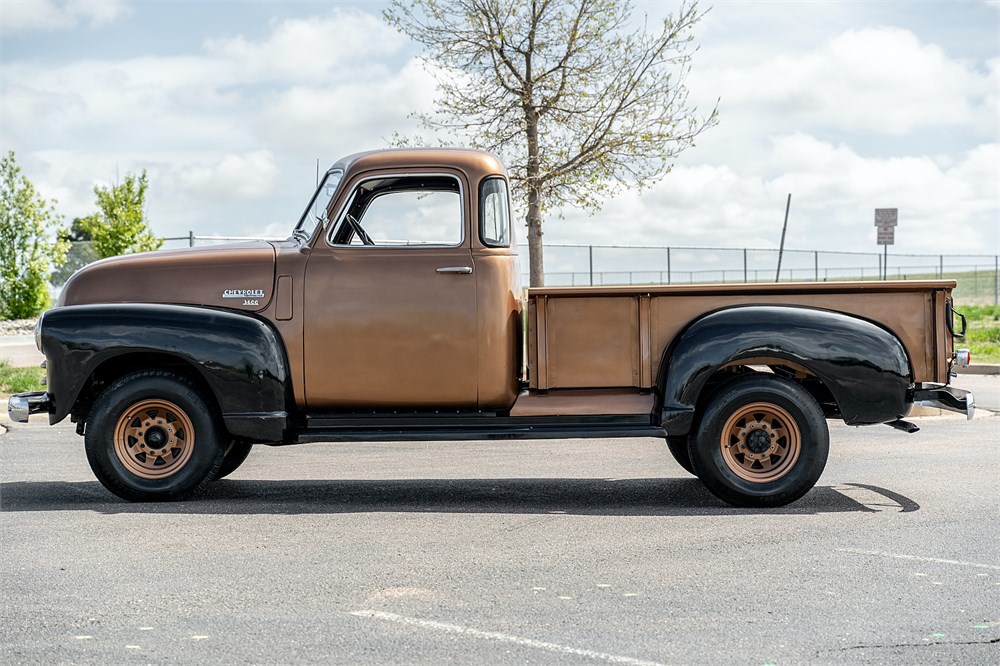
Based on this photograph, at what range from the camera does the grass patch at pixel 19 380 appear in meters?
14.2

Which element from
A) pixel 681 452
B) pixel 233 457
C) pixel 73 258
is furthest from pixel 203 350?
pixel 73 258

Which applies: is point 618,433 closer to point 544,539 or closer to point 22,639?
point 544,539

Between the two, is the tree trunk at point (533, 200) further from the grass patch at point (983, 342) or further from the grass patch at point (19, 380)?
the grass patch at point (19, 380)

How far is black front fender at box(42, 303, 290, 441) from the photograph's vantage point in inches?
298

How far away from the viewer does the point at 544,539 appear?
21.1 ft

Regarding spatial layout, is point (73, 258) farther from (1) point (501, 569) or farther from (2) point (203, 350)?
(1) point (501, 569)

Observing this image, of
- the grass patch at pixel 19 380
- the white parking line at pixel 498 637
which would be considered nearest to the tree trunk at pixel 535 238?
the grass patch at pixel 19 380

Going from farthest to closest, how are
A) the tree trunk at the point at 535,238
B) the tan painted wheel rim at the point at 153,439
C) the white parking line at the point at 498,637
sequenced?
the tree trunk at the point at 535,238, the tan painted wheel rim at the point at 153,439, the white parking line at the point at 498,637

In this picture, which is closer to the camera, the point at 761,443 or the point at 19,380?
the point at 761,443

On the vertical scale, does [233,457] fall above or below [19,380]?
below

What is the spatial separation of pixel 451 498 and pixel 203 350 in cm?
198

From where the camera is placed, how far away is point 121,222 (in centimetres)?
3014

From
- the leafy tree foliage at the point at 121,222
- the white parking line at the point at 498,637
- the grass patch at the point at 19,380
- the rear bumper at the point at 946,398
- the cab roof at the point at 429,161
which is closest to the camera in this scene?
the white parking line at the point at 498,637

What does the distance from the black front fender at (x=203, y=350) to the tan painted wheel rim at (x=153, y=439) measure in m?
0.34
